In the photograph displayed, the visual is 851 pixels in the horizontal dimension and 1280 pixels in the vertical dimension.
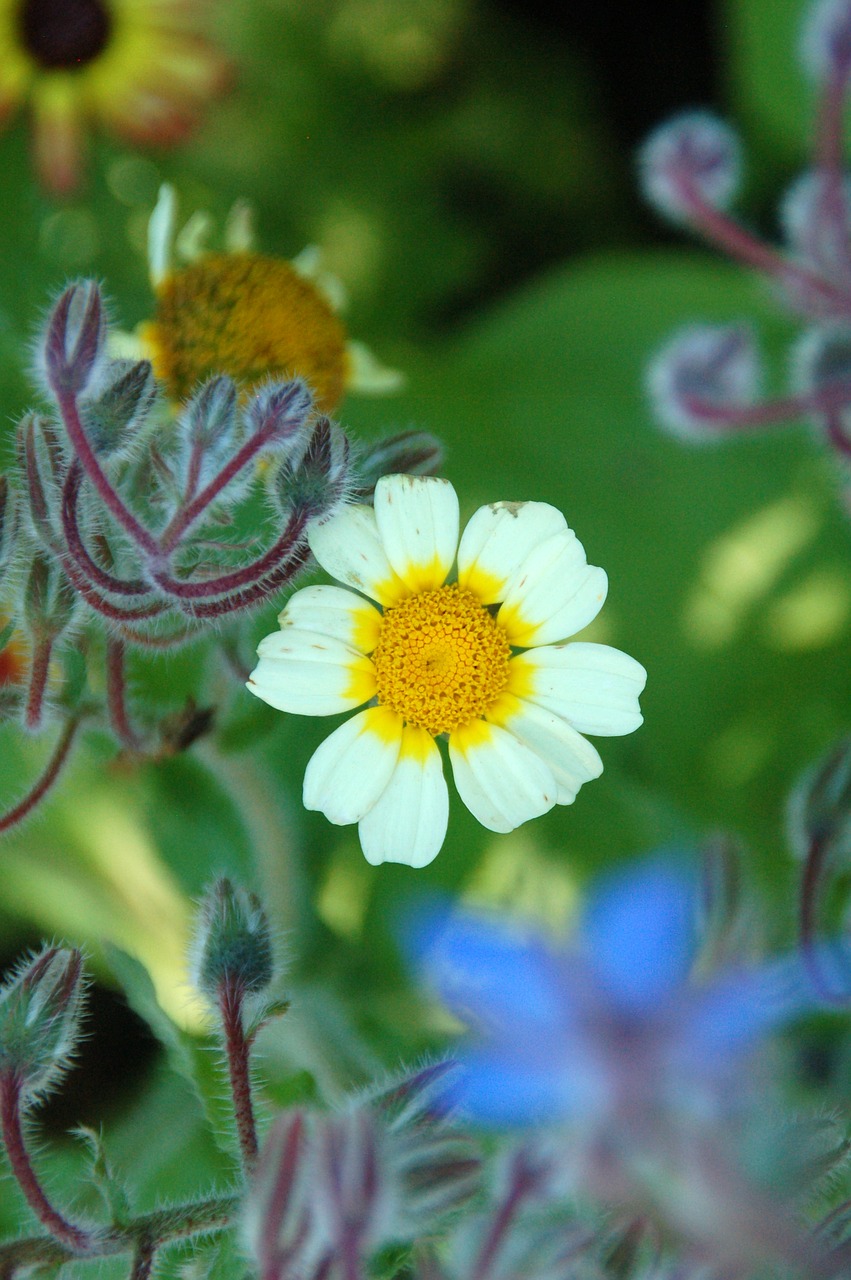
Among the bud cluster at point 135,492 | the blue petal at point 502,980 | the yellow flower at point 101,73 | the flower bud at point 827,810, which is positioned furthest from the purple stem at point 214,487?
the yellow flower at point 101,73

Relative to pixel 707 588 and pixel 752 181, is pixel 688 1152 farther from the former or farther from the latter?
pixel 752 181

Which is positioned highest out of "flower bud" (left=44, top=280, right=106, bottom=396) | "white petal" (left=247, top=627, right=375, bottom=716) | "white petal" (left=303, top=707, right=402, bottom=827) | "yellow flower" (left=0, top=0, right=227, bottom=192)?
"yellow flower" (left=0, top=0, right=227, bottom=192)

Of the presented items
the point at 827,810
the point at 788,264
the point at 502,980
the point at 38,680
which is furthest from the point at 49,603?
the point at 788,264

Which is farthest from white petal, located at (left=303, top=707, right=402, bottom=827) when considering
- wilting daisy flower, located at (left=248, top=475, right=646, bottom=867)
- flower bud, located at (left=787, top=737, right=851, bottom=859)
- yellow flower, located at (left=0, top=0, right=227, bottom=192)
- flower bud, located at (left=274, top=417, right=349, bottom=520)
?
yellow flower, located at (left=0, top=0, right=227, bottom=192)

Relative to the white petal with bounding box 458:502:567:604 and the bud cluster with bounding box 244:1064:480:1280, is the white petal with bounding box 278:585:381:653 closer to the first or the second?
the white petal with bounding box 458:502:567:604

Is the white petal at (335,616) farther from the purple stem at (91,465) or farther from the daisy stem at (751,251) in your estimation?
the daisy stem at (751,251)

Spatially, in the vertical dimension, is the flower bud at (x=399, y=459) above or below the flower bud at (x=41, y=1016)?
above

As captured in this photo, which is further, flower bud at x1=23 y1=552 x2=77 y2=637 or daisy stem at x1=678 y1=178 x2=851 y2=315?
daisy stem at x1=678 y1=178 x2=851 y2=315

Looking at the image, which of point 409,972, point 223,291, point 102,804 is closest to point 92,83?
point 223,291
